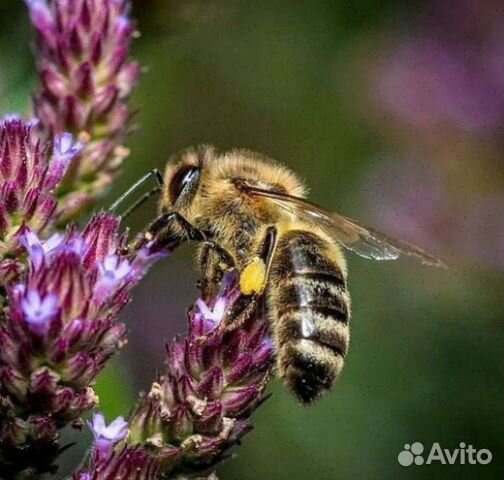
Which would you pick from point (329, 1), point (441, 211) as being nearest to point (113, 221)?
point (441, 211)

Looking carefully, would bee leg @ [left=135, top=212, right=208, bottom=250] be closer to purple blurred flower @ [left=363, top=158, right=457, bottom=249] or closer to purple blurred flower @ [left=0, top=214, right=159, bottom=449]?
purple blurred flower @ [left=0, top=214, right=159, bottom=449]

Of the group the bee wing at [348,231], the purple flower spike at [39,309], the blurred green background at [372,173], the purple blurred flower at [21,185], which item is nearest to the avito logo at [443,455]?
the blurred green background at [372,173]

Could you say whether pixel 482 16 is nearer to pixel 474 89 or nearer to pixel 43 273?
pixel 474 89

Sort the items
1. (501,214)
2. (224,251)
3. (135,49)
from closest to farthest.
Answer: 1. (224,251)
2. (135,49)
3. (501,214)

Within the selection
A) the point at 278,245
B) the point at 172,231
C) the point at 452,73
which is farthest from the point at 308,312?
the point at 452,73

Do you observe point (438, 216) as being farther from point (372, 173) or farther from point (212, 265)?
point (212, 265)

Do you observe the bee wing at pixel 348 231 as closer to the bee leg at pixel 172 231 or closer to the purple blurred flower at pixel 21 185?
the bee leg at pixel 172 231
